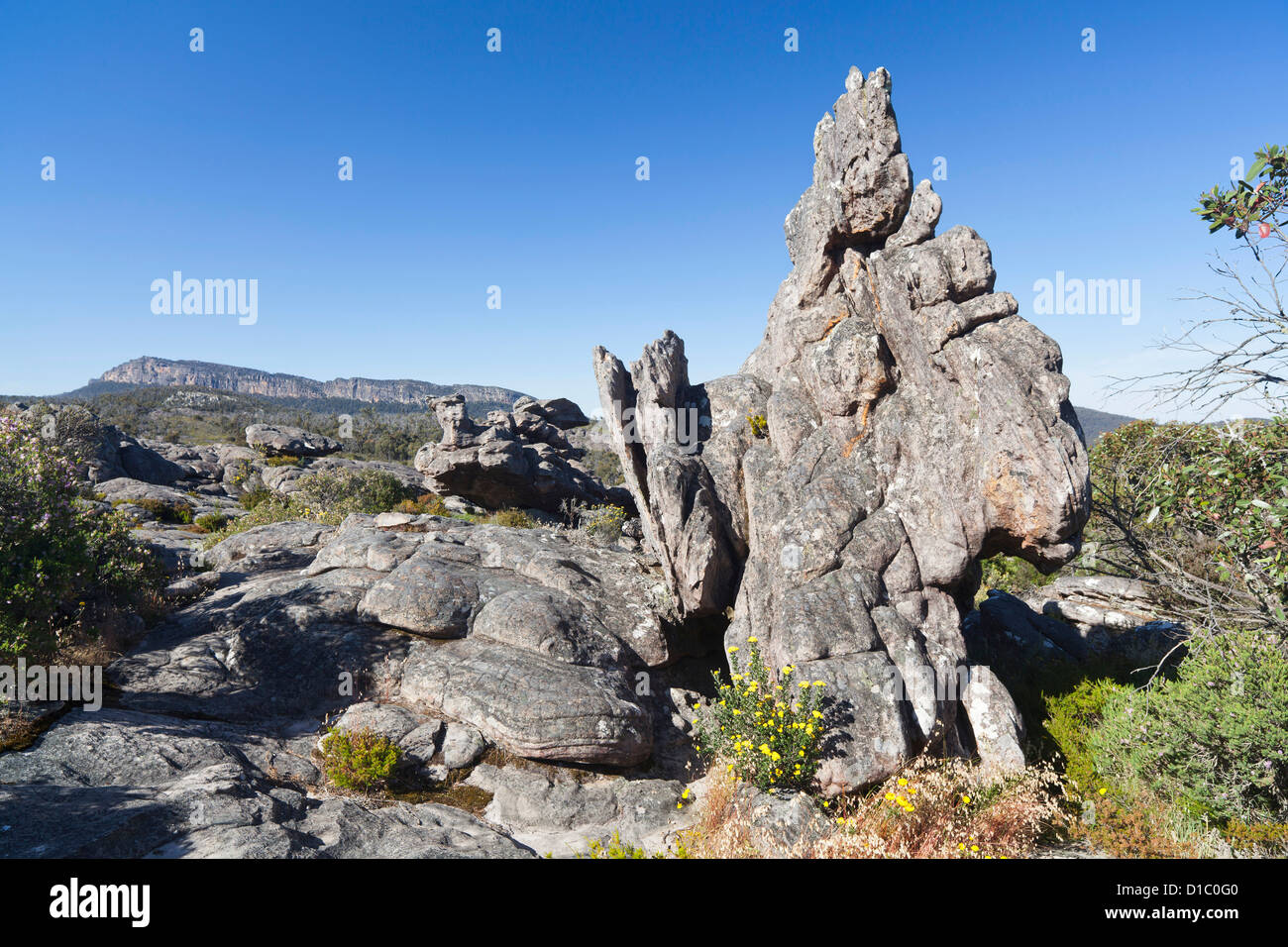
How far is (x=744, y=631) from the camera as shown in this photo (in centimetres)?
1412

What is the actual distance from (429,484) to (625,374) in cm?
2681

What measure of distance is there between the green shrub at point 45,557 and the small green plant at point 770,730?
13.4 m

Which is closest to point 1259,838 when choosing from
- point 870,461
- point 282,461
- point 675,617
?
point 870,461

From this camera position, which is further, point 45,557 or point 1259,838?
point 45,557

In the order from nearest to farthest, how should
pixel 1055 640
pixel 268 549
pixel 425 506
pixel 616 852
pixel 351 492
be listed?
1. pixel 616 852
2. pixel 1055 640
3. pixel 268 549
4. pixel 351 492
5. pixel 425 506

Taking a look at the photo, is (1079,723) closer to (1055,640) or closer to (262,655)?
(1055,640)

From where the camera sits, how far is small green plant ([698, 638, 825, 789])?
10.3 m

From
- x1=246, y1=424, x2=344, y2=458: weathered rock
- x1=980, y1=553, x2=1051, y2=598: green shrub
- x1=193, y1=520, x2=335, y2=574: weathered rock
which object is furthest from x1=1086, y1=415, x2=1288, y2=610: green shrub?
x1=246, y1=424, x2=344, y2=458: weathered rock

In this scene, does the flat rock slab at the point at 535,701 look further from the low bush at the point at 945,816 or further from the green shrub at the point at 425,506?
the green shrub at the point at 425,506

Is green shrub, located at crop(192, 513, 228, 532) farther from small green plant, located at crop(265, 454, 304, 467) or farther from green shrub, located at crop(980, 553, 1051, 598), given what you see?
green shrub, located at crop(980, 553, 1051, 598)

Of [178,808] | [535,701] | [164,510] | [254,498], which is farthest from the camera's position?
[254,498]

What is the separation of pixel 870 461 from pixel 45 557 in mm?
18893

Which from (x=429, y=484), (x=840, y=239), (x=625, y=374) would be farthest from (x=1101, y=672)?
(x=429, y=484)

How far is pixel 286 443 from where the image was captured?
67125mm
